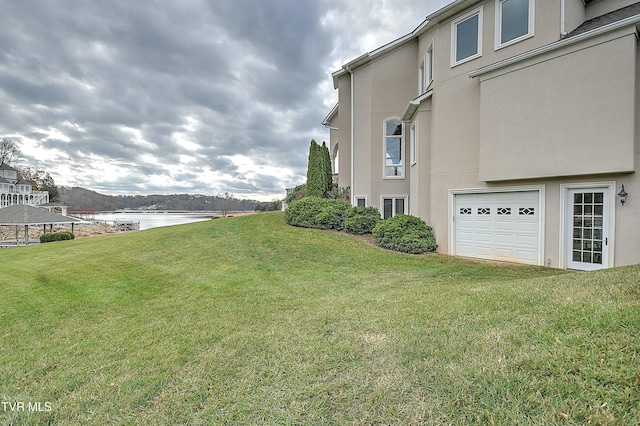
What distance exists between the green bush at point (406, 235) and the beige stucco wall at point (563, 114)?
277 centimetres

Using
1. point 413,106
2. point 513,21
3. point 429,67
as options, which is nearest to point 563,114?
point 513,21

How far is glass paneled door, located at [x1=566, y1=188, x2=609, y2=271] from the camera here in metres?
7.49

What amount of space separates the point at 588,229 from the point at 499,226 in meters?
2.10

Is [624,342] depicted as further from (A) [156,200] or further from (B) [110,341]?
(A) [156,200]

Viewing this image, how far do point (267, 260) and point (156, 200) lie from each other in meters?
36.9

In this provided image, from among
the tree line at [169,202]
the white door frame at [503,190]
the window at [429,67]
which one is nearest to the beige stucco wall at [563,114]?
the white door frame at [503,190]

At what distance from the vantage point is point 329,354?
307cm

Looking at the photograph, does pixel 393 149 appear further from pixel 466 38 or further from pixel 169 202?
pixel 169 202

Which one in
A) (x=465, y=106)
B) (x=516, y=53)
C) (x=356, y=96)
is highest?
(x=356, y=96)

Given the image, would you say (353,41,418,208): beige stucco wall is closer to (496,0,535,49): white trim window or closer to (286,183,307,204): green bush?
(496,0,535,49): white trim window

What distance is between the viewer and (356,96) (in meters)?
15.1

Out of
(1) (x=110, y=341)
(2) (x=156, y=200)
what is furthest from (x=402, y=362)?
(2) (x=156, y=200)

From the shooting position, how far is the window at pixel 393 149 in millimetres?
14141

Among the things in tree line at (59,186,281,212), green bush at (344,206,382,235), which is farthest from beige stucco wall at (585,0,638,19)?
tree line at (59,186,281,212)
